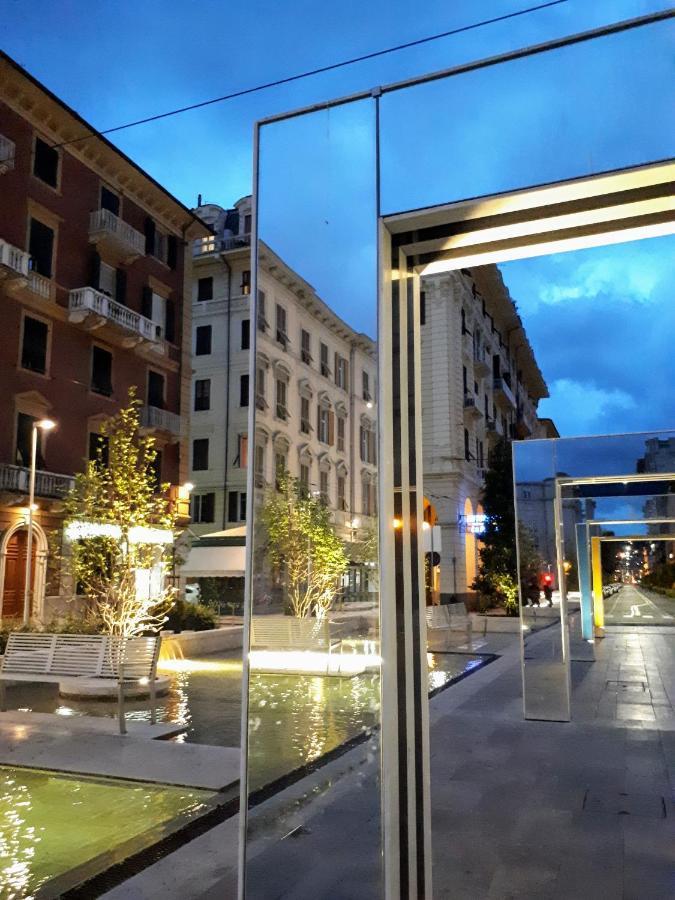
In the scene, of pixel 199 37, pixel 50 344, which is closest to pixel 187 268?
pixel 50 344

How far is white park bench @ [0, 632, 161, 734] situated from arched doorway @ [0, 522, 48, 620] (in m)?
11.6

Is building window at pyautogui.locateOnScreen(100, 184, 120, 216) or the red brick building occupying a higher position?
building window at pyautogui.locateOnScreen(100, 184, 120, 216)

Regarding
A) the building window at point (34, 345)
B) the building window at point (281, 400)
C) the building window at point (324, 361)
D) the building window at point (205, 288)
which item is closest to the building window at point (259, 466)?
the building window at point (281, 400)

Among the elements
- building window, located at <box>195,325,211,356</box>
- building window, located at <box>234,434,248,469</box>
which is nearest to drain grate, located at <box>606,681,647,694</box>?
building window, located at <box>234,434,248,469</box>

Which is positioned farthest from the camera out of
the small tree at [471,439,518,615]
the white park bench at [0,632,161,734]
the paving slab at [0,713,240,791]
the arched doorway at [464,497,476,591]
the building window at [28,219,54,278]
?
the arched doorway at [464,497,476,591]

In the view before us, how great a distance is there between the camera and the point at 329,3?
730cm

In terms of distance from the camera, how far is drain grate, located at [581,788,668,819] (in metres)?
4.69

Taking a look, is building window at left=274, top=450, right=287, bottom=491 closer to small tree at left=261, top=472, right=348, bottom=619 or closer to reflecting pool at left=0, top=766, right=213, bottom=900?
small tree at left=261, top=472, right=348, bottom=619

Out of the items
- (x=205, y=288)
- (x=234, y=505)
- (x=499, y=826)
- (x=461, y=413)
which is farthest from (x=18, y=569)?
(x=205, y=288)

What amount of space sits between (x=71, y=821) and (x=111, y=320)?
64.9ft

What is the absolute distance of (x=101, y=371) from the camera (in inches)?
933

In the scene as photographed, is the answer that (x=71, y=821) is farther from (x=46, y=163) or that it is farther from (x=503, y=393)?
(x=503, y=393)

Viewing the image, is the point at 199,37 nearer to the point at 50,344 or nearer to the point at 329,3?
the point at 329,3

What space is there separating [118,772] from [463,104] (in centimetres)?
493
